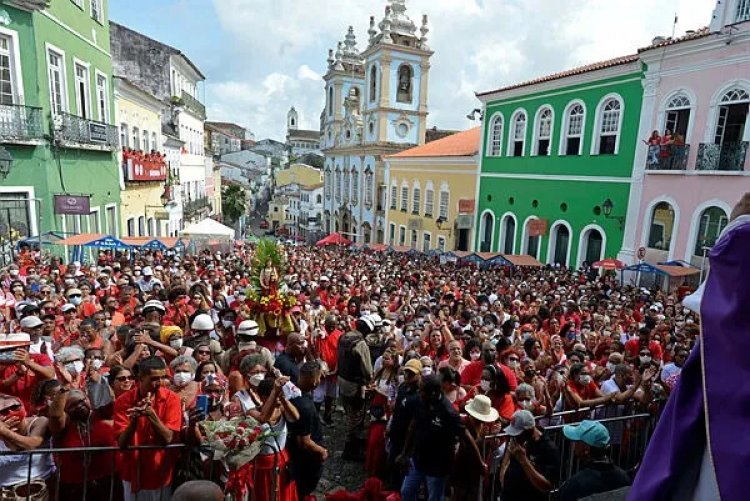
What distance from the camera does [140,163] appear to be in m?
20.1

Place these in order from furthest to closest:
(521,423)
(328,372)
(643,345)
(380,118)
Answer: (380,118), (643,345), (328,372), (521,423)

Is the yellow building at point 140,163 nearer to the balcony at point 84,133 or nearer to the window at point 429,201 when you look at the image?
the balcony at point 84,133

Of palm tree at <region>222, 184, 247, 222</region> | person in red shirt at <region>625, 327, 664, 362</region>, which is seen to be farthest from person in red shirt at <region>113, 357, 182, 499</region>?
palm tree at <region>222, 184, 247, 222</region>

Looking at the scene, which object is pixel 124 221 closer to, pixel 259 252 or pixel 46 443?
pixel 259 252

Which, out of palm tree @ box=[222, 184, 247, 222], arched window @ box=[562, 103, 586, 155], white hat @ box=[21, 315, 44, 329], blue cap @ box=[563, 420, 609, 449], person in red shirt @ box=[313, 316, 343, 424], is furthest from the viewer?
palm tree @ box=[222, 184, 247, 222]

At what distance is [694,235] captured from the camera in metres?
15.0

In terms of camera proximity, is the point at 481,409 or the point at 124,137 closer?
the point at 481,409

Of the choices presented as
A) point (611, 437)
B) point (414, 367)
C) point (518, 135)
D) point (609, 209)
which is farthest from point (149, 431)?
point (518, 135)

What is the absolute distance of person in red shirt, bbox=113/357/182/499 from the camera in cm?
347

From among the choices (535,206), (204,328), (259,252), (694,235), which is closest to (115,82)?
(259,252)

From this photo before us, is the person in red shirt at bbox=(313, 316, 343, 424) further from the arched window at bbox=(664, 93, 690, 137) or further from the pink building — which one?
the arched window at bbox=(664, 93, 690, 137)

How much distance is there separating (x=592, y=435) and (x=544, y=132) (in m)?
20.1

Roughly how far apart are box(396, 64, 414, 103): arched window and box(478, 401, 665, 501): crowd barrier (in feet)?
110

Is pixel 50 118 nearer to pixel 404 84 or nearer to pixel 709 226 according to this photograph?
pixel 709 226
